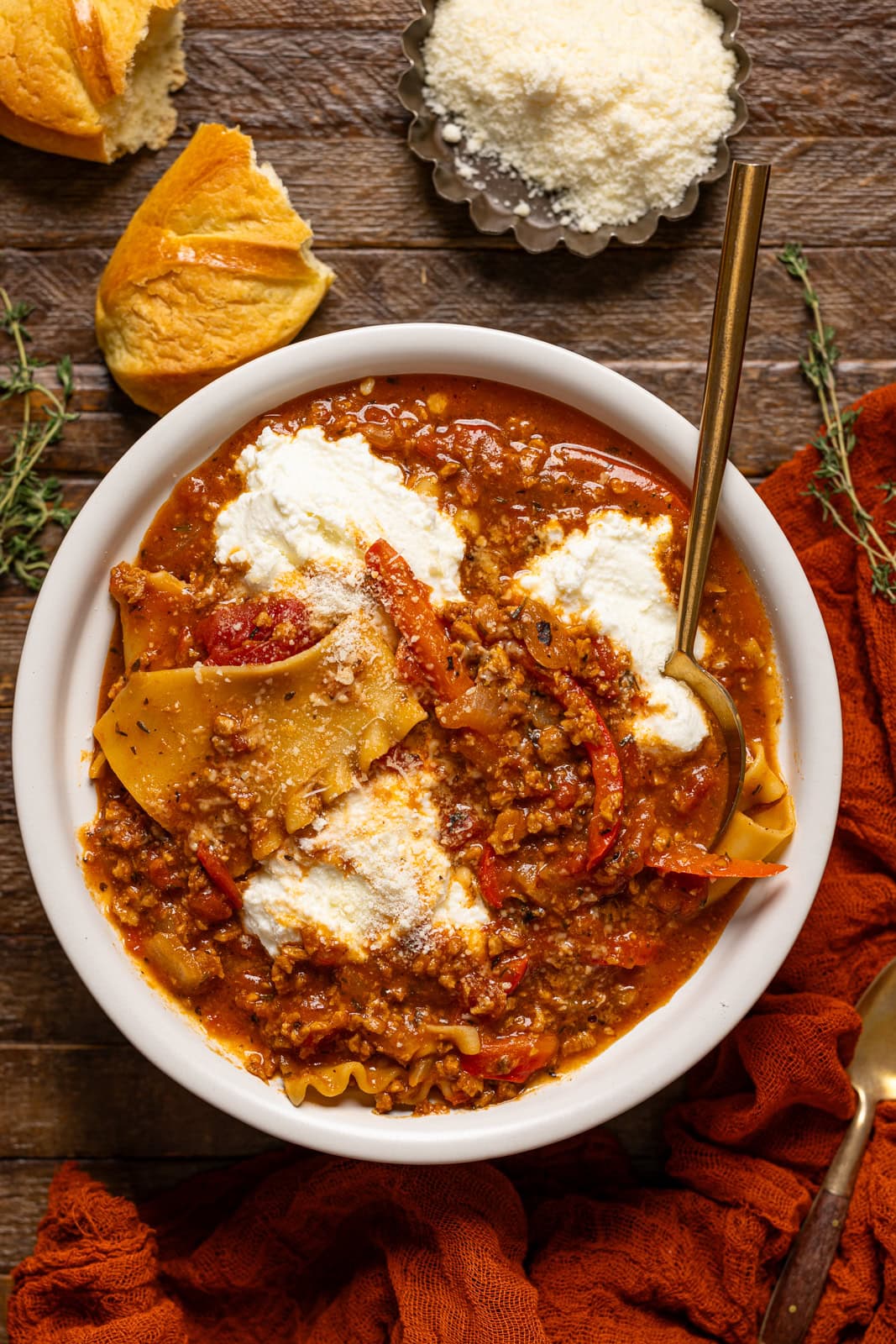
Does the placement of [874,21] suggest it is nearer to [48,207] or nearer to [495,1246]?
[48,207]

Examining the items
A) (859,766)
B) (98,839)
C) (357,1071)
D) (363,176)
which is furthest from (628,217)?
(357,1071)

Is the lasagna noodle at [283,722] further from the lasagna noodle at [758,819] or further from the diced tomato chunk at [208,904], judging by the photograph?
the lasagna noodle at [758,819]

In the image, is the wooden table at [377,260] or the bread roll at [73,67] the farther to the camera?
the wooden table at [377,260]

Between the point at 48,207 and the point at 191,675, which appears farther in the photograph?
the point at 48,207

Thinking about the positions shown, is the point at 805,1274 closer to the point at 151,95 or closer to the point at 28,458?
the point at 28,458

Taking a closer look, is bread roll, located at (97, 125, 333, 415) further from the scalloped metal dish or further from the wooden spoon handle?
the wooden spoon handle

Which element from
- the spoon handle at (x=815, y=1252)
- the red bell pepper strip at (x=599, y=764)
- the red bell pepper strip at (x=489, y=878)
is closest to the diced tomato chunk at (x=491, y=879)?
the red bell pepper strip at (x=489, y=878)
